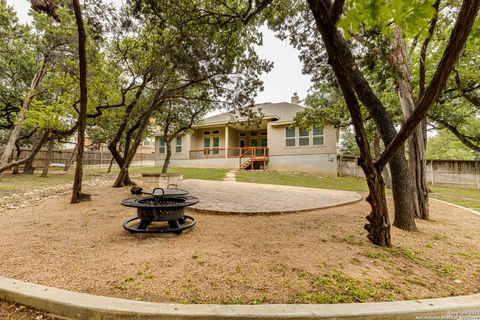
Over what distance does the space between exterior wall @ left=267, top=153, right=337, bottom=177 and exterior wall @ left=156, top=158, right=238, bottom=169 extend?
3320mm

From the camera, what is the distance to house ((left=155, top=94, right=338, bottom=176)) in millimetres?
15539

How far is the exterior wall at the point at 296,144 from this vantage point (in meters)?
15.2

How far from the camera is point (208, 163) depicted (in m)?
18.4

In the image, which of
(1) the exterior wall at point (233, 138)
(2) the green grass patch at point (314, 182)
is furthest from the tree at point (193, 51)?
(1) the exterior wall at point (233, 138)

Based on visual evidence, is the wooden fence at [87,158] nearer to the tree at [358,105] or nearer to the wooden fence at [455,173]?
the tree at [358,105]

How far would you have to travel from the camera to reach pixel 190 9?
5086 millimetres

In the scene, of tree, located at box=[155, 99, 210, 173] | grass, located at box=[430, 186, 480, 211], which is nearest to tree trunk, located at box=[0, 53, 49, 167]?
tree, located at box=[155, 99, 210, 173]

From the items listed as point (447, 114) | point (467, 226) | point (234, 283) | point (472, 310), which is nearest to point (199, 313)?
point (234, 283)

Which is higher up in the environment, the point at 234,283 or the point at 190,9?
the point at 190,9

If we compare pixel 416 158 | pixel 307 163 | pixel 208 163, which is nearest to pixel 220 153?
pixel 208 163

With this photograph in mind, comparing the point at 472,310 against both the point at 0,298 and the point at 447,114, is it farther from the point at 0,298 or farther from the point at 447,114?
the point at 447,114

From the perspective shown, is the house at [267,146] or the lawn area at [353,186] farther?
the house at [267,146]

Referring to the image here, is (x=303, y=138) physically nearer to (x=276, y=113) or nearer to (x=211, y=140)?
(x=276, y=113)

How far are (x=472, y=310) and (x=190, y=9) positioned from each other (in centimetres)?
706
